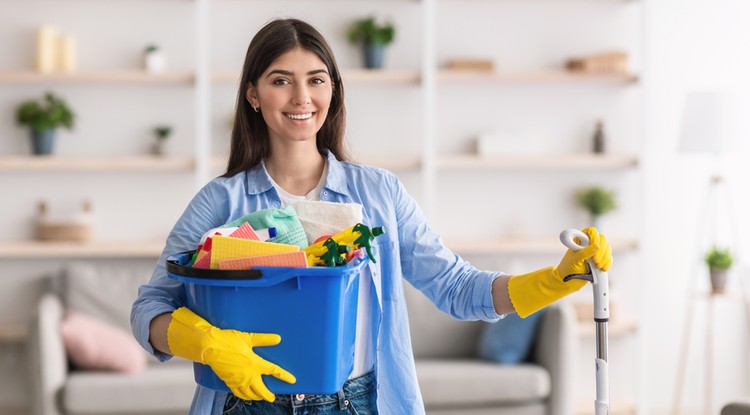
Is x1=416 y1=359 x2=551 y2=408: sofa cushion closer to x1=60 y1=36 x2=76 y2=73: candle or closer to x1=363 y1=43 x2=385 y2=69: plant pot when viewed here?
x1=363 y1=43 x2=385 y2=69: plant pot

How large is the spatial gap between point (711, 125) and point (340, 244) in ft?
11.1

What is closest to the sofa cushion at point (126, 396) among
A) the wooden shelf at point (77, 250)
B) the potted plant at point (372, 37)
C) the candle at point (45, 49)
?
the wooden shelf at point (77, 250)

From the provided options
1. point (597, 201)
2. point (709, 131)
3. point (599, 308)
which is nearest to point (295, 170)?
point (599, 308)

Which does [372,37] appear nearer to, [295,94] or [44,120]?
[44,120]

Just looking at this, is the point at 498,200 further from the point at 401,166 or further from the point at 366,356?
the point at 366,356

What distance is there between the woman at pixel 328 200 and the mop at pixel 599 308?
1cm

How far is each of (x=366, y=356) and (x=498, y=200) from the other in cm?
337

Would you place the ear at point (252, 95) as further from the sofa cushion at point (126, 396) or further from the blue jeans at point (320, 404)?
the sofa cushion at point (126, 396)

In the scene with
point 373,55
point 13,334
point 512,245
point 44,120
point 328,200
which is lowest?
point 13,334

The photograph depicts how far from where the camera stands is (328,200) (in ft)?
5.76

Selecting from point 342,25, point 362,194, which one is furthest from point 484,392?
point 362,194

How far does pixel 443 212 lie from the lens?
4.94 m

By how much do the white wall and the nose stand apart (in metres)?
3.61

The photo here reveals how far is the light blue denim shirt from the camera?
167 centimetres
